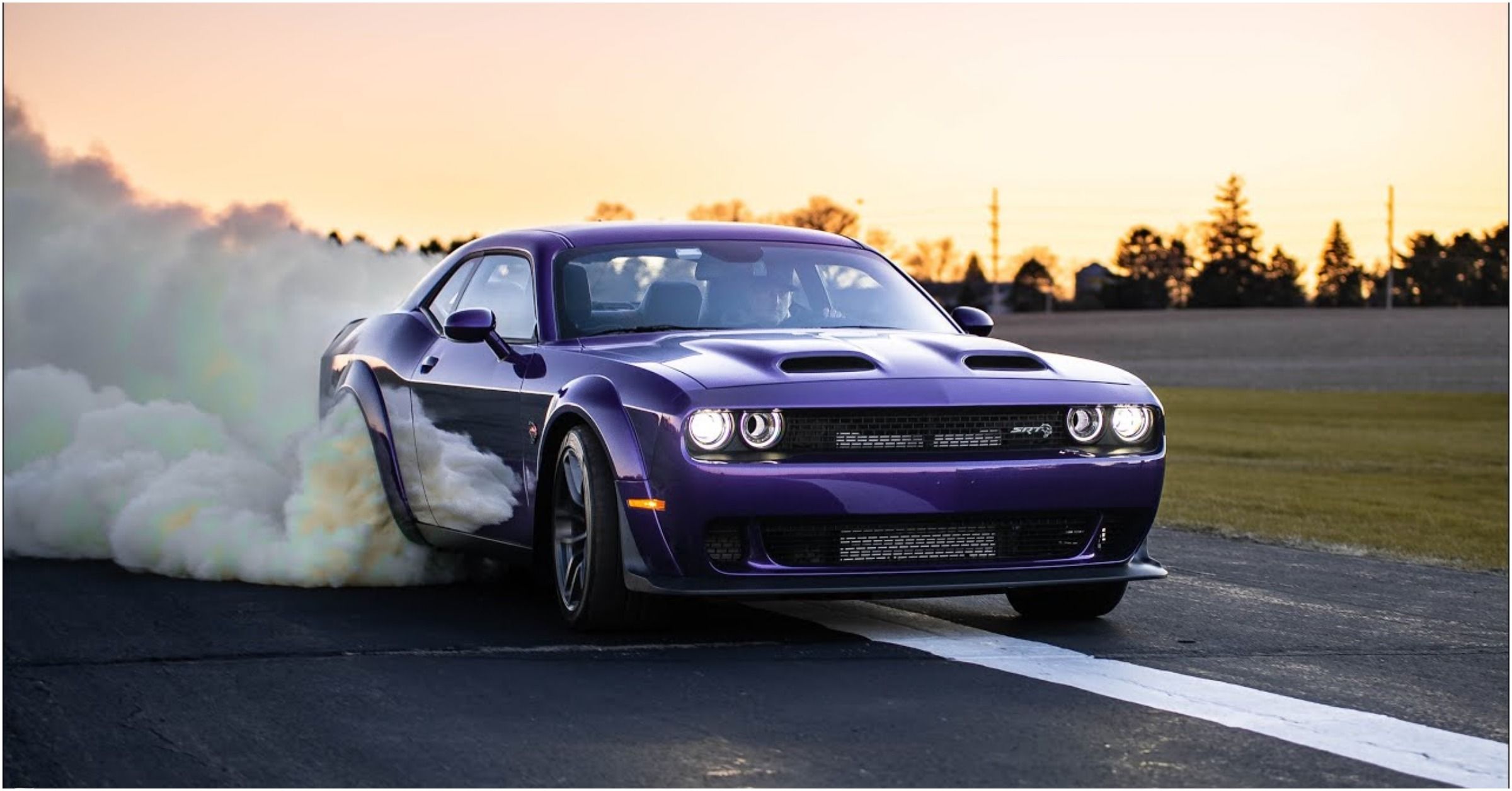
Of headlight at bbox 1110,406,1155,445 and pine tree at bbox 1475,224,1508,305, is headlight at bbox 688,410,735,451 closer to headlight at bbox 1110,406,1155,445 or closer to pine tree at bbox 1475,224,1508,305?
headlight at bbox 1110,406,1155,445

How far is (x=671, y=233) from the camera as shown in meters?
8.09

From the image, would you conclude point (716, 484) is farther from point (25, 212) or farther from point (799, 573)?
point (25, 212)

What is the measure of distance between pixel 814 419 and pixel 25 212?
325 inches

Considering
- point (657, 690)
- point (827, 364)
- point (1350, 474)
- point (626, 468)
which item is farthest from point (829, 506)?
point (1350, 474)

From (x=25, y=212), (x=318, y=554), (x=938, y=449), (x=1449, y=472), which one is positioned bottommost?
(x=1449, y=472)

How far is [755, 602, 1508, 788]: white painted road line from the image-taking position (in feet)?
15.7

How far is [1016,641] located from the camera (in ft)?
21.8

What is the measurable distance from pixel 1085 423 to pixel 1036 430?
0.21m

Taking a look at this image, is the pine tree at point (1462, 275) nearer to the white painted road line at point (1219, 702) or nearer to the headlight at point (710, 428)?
the white painted road line at point (1219, 702)

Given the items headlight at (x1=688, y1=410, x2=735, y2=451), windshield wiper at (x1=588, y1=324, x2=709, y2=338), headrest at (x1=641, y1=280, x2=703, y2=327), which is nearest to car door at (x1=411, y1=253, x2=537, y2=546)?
windshield wiper at (x1=588, y1=324, x2=709, y2=338)

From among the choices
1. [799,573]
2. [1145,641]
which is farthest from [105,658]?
[1145,641]

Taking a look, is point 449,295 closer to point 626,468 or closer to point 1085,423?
point 626,468

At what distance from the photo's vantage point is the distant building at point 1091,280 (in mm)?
140875

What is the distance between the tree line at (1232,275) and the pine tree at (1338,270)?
92 mm
